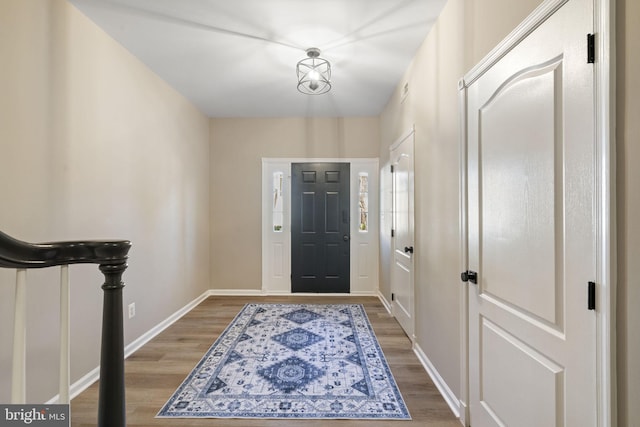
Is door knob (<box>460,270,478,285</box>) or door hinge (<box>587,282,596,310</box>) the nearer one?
door hinge (<box>587,282,596,310</box>)

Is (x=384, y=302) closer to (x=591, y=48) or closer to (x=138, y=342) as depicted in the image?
(x=138, y=342)

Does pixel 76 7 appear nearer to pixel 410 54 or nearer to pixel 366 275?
pixel 410 54

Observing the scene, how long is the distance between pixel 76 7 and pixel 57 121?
867mm

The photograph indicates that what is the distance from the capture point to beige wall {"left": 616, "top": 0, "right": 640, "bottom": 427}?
2.88 ft

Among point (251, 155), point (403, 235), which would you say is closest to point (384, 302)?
point (403, 235)

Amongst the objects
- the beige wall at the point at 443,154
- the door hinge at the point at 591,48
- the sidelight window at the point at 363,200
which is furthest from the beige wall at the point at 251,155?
the door hinge at the point at 591,48

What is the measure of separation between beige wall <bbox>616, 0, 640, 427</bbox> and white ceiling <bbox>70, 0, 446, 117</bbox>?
1572 millimetres

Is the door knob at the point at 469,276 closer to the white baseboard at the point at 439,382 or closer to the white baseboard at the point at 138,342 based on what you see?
the white baseboard at the point at 439,382

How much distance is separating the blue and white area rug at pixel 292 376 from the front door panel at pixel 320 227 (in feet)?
4.12

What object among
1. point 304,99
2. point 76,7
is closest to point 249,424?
point 76,7

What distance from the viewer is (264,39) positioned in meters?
2.62

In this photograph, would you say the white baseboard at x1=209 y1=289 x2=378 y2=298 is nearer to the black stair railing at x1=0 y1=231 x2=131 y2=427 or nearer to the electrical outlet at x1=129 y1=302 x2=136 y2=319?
the electrical outlet at x1=129 y1=302 x2=136 y2=319

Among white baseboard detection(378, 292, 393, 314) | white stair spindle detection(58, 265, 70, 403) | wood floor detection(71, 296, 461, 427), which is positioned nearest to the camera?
white stair spindle detection(58, 265, 70, 403)

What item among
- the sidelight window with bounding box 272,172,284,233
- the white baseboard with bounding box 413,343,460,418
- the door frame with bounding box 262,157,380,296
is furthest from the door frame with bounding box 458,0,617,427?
the sidelight window with bounding box 272,172,284,233
